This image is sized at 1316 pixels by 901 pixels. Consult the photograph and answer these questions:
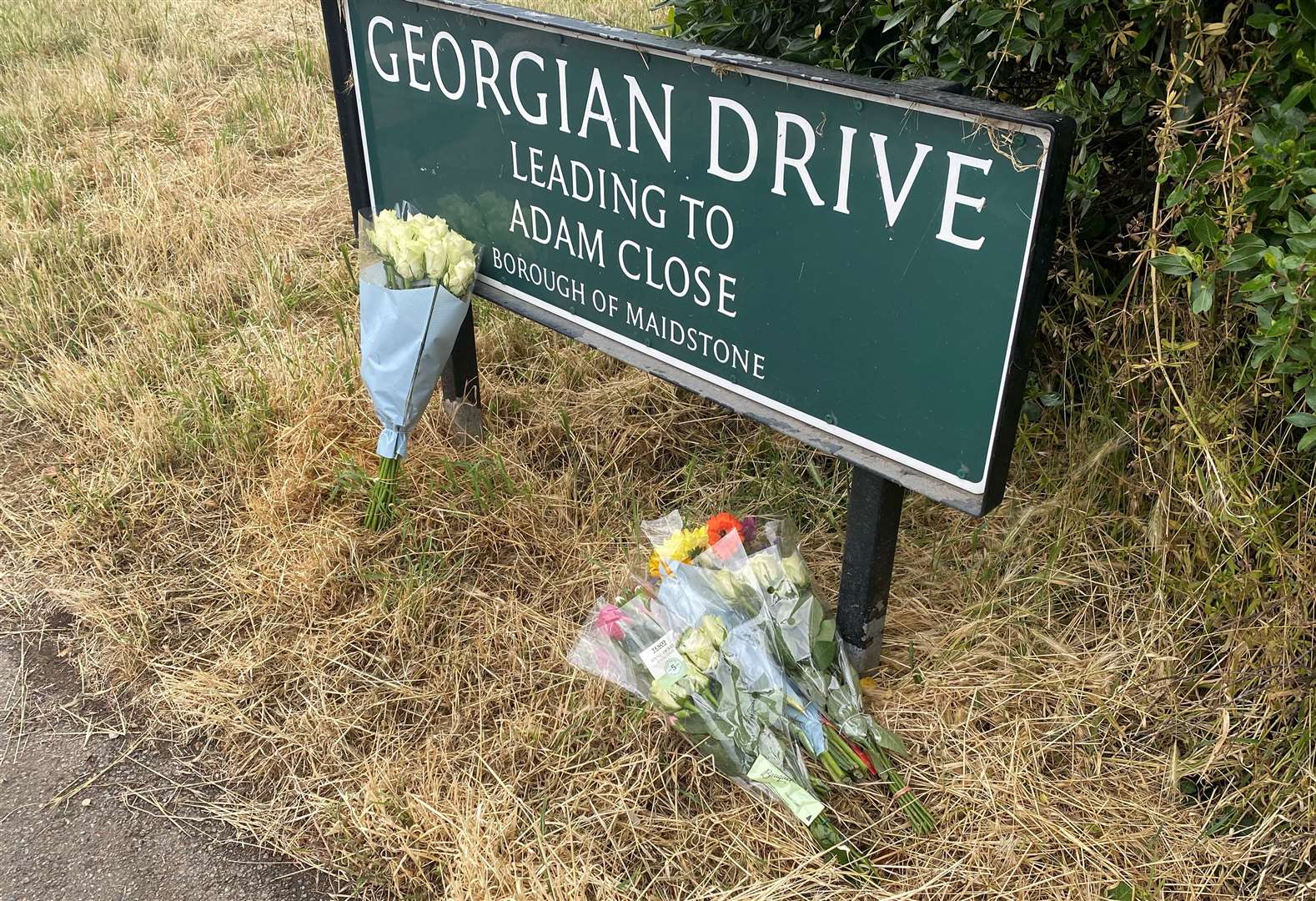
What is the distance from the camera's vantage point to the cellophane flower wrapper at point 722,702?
2.06 metres

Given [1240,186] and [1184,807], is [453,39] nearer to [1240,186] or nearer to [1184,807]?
[1240,186]

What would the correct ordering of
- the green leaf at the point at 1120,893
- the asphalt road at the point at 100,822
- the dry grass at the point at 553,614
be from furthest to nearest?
the asphalt road at the point at 100,822 < the dry grass at the point at 553,614 < the green leaf at the point at 1120,893

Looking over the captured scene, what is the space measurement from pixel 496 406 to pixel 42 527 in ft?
4.21

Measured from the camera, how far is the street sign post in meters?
1.70

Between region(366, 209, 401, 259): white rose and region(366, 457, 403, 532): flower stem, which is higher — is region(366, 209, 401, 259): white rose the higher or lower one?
the higher one

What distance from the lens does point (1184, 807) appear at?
6.66 ft

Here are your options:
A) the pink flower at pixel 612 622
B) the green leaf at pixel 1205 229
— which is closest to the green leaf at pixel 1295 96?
the green leaf at pixel 1205 229

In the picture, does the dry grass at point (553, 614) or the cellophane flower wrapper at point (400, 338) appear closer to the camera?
the dry grass at point (553, 614)

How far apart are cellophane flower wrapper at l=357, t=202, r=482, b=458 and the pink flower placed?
0.75 metres

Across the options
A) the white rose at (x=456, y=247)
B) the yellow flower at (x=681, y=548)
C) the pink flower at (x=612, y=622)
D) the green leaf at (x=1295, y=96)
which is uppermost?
the green leaf at (x=1295, y=96)

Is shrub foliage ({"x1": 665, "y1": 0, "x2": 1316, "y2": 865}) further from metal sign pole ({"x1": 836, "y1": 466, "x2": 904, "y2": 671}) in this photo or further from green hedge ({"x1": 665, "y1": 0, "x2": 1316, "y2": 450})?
metal sign pole ({"x1": 836, "y1": 466, "x2": 904, "y2": 671})

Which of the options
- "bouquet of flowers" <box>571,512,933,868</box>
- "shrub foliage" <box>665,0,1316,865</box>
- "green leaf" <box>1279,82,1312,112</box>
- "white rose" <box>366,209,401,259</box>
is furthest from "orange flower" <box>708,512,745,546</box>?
"green leaf" <box>1279,82,1312,112</box>

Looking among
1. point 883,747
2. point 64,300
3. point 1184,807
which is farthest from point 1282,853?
point 64,300

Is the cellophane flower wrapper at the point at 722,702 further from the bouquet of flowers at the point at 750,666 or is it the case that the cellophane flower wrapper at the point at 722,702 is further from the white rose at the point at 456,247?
the white rose at the point at 456,247
